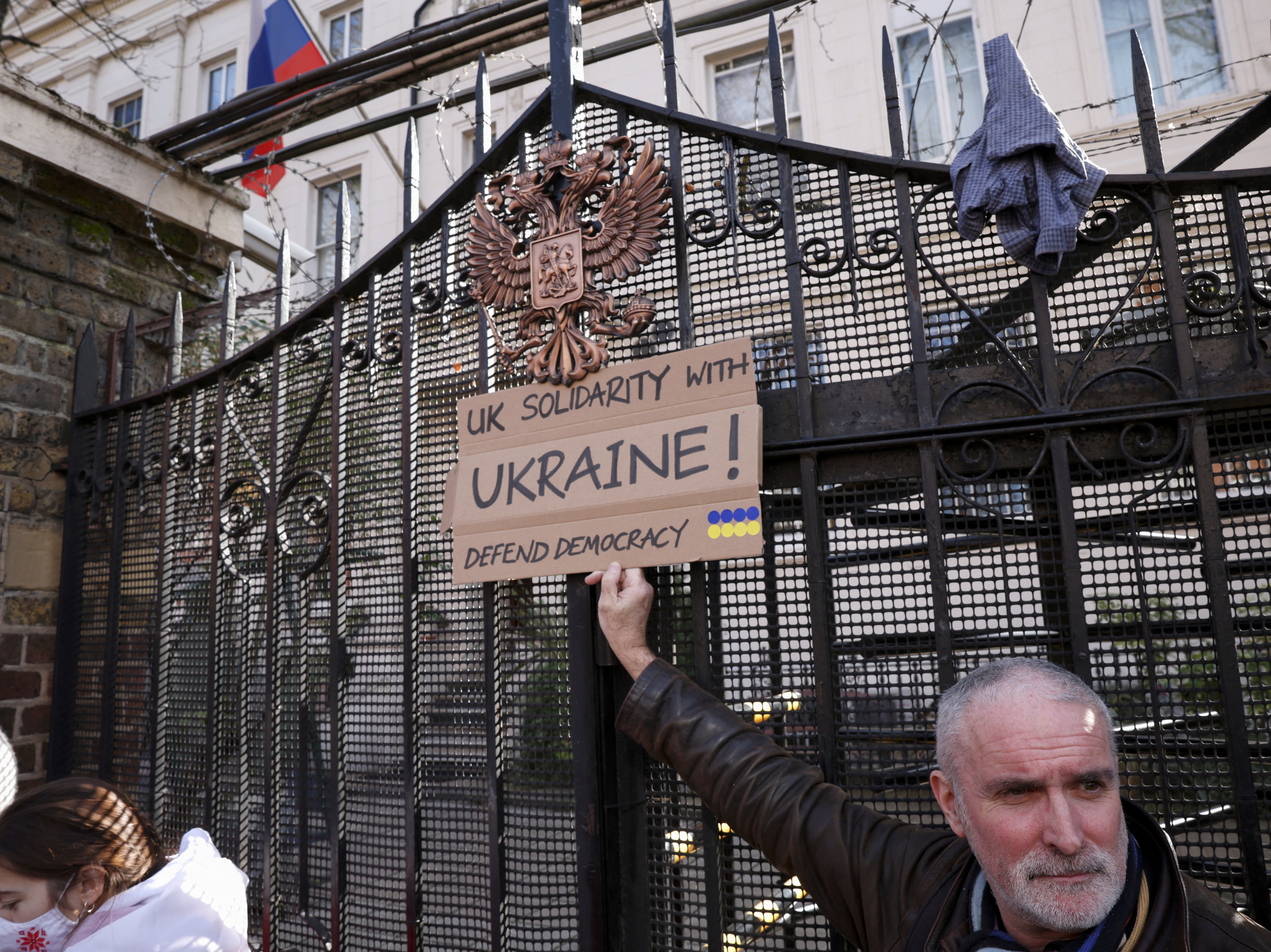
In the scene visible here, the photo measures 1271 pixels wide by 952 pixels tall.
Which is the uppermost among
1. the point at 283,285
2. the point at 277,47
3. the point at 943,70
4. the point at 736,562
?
the point at 943,70

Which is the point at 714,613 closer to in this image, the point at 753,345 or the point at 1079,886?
the point at 753,345

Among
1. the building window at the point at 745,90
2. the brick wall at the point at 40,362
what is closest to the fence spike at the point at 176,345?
the brick wall at the point at 40,362

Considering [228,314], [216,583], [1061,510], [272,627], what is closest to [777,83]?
[1061,510]

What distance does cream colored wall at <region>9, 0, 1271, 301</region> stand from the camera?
342 inches

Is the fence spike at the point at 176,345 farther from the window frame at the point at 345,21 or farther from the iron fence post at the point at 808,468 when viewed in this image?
the window frame at the point at 345,21

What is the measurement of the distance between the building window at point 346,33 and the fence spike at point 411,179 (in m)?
12.5

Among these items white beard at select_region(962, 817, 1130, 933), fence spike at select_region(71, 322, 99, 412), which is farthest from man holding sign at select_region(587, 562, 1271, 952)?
fence spike at select_region(71, 322, 99, 412)

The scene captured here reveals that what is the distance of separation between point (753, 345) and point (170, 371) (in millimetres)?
2377

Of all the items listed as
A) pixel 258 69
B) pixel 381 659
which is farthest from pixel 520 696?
pixel 258 69

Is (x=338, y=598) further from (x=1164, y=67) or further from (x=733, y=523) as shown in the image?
(x=1164, y=67)

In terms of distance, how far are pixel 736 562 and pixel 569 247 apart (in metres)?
1.03

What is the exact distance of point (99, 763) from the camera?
3271 mm

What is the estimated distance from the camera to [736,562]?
229 cm

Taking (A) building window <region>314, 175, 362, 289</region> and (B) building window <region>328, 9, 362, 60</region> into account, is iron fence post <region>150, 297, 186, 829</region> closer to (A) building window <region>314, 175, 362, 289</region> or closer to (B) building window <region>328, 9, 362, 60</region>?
(A) building window <region>314, 175, 362, 289</region>
